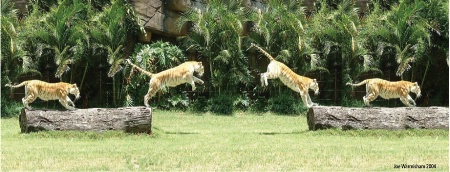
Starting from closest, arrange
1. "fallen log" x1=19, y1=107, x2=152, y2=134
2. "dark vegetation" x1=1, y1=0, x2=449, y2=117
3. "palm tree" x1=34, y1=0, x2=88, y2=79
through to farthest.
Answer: "fallen log" x1=19, y1=107, x2=152, y2=134
"palm tree" x1=34, y1=0, x2=88, y2=79
"dark vegetation" x1=1, y1=0, x2=449, y2=117

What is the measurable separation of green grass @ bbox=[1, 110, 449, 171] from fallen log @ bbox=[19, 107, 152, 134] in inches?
5.6

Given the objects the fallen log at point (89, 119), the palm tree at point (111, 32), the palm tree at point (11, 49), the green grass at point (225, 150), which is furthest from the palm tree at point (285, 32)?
the fallen log at point (89, 119)

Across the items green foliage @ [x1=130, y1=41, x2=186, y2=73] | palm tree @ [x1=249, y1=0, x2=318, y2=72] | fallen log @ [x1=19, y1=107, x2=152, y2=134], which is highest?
palm tree @ [x1=249, y1=0, x2=318, y2=72]

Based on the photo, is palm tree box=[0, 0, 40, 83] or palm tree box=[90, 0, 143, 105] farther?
palm tree box=[90, 0, 143, 105]

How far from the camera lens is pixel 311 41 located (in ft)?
61.7

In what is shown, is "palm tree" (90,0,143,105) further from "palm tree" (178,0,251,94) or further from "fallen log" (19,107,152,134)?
"fallen log" (19,107,152,134)

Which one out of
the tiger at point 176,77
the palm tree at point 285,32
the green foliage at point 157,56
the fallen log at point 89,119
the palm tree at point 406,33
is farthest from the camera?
the green foliage at point 157,56

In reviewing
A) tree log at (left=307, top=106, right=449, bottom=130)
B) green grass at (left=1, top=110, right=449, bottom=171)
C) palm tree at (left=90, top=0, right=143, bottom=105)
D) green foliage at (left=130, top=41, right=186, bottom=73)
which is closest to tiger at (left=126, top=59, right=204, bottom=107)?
green grass at (left=1, top=110, right=449, bottom=171)

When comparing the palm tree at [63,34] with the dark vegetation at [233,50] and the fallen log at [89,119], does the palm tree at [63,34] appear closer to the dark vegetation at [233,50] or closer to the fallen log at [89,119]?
the dark vegetation at [233,50]

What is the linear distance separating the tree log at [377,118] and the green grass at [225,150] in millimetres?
150

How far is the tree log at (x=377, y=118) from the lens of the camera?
1324 centimetres

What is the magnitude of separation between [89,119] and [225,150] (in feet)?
9.06

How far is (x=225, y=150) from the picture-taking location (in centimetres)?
1136

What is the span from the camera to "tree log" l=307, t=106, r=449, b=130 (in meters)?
13.2
